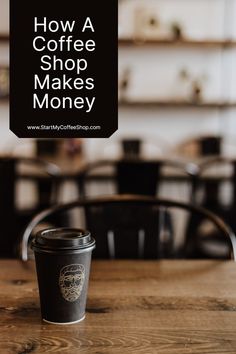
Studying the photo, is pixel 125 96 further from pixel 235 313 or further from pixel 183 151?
pixel 235 313

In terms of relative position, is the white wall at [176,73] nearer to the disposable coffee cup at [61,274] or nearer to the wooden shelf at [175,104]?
the wooden shelf at [175,104]

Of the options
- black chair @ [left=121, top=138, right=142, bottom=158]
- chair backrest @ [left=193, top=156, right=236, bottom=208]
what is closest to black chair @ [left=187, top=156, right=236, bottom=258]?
chair backrest @ [left=193, top=156, right=236, bottom=208]

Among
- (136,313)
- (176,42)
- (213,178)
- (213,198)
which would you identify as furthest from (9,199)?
(176,42)

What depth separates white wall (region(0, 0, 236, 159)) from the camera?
4.82 metres

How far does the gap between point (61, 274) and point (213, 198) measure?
2.26 metres

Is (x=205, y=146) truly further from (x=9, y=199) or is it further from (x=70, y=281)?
(x=70, y=281)

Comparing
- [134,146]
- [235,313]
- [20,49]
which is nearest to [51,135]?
[20,49]

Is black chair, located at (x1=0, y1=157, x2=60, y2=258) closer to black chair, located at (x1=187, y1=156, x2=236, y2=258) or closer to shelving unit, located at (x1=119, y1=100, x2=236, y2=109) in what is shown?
black chair, located at (x1=187, y1=156, x2=236, y2=258)

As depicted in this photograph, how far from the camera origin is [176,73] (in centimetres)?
487

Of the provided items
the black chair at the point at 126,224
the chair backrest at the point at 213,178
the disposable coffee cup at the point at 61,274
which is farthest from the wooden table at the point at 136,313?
the chair backrest at the point at 213,178

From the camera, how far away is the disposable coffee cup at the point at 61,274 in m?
0.84

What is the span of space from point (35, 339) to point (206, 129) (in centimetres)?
428

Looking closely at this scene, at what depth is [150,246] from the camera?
151cm

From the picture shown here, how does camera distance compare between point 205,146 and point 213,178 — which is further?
point 205,146
